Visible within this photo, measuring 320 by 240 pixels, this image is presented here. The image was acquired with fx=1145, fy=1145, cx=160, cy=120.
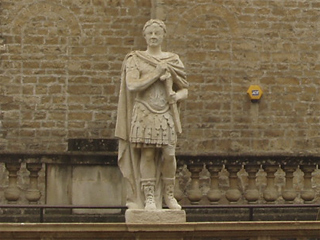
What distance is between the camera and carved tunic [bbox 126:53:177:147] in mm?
11797

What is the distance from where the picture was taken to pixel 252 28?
793 inches

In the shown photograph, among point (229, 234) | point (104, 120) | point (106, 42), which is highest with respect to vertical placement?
point (106, 42)

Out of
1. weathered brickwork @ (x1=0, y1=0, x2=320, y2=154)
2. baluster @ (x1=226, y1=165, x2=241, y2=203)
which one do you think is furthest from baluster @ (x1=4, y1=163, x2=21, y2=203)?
weathered brickwork @ (x1=0, y1=0, x2=320, y2=154)

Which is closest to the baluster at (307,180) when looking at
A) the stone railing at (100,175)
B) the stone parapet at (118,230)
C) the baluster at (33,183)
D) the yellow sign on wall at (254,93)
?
the stone railing at (100,175)

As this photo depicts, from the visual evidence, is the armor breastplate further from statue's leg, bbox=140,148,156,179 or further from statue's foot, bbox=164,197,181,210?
statue's foot, bbox=164,197,181,210

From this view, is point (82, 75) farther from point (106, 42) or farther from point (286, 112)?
point (286, 112)

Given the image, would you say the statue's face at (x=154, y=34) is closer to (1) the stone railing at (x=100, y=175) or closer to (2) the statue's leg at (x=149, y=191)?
(2) the statue's leg at (x=149, y=191)

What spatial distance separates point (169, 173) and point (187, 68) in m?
7.96

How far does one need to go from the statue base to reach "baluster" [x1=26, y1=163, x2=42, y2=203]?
3381mm

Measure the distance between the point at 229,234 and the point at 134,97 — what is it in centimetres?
177

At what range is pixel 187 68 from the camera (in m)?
19.9

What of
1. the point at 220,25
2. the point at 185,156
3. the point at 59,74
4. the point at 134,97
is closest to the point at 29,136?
the point at 59,74

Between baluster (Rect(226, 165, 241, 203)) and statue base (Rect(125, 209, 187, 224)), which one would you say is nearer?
statue base (Rect(125, 209, 187, 224))

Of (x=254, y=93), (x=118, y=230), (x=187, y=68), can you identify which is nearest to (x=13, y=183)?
(x=118, y=230)
